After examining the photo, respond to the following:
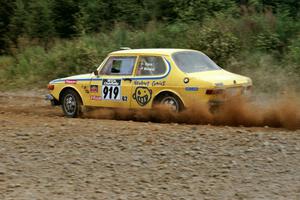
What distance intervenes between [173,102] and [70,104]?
9.59ft

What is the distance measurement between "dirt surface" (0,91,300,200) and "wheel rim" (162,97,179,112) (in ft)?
4.77

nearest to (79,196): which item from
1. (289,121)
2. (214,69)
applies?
(289,121)

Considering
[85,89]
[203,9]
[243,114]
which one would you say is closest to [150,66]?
[85,89]

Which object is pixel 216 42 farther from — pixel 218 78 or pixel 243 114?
pixel 243 114

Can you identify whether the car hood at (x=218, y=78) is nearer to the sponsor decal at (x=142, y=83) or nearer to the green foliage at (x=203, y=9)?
the sponsor decal at (x=142, y=83)

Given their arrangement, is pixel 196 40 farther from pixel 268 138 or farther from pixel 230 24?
pixel 268 138

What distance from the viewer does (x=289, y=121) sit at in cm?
1011

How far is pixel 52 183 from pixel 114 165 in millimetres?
929

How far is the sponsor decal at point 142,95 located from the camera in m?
11.6

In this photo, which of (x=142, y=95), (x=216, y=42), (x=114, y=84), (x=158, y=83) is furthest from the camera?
(x=216, y=42)

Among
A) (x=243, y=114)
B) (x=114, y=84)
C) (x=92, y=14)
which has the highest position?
(x=92, y=14)

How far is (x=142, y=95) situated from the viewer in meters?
11.7

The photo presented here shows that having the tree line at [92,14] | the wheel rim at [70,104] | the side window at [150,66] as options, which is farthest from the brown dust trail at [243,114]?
the tree line at [92,14]

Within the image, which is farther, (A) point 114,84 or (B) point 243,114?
(A) point 114,84
